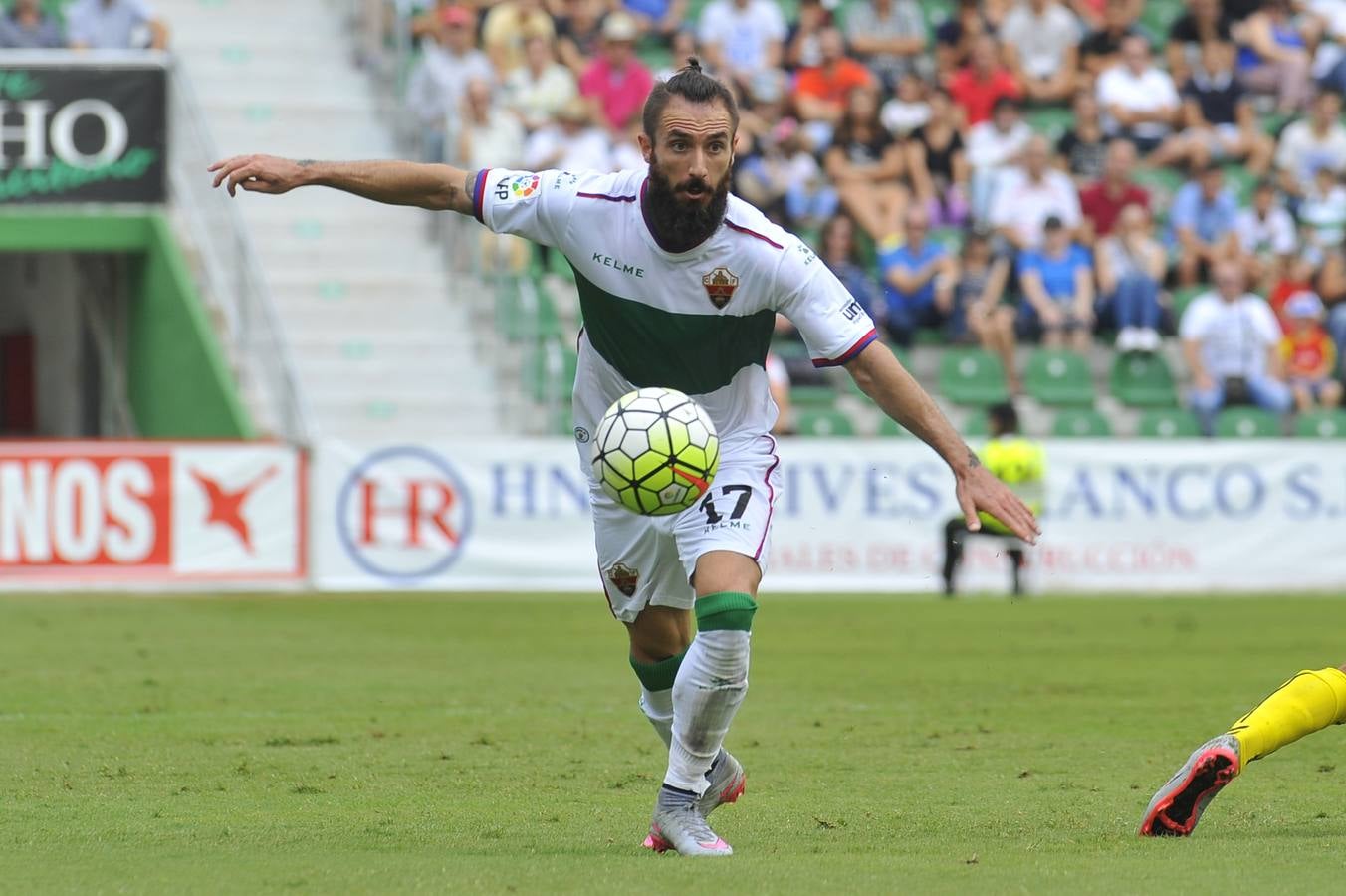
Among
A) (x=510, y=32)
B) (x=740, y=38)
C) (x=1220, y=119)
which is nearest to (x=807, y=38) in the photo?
(x=740, y=38)

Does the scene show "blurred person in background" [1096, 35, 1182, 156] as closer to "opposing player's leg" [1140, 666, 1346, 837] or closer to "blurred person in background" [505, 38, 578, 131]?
"blurred person in background" [505, 38, 578, 131]

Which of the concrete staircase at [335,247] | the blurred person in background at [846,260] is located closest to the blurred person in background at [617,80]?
the concrete staircase at [335,247]

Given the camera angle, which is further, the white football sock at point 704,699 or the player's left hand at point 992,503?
the white football sock at point 704,699

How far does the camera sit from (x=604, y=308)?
6723 millimetres

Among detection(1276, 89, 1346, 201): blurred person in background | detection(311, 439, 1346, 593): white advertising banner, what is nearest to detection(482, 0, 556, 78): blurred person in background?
detection(311, 439, 1346, 593): white advertising banner

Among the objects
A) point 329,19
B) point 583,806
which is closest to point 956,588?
point 329,19

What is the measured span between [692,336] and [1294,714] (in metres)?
2.24

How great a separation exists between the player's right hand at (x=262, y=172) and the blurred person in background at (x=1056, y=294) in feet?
52.1

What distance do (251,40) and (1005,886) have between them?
20484mm

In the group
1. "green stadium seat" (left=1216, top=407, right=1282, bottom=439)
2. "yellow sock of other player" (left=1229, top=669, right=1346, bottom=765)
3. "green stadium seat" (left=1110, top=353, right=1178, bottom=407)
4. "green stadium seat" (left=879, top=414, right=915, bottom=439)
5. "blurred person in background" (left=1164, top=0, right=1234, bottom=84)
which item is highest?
"blurred person in background" (left=1164, top=0, right=1234, bottom=84)

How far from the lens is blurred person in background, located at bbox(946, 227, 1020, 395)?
21531 mm

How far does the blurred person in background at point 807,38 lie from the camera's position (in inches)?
926

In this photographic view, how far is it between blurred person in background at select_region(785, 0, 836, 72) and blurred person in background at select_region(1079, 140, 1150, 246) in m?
3.30

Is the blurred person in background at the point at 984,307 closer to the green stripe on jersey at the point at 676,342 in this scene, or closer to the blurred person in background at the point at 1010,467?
the blurred person in background at the point at 1010,467
